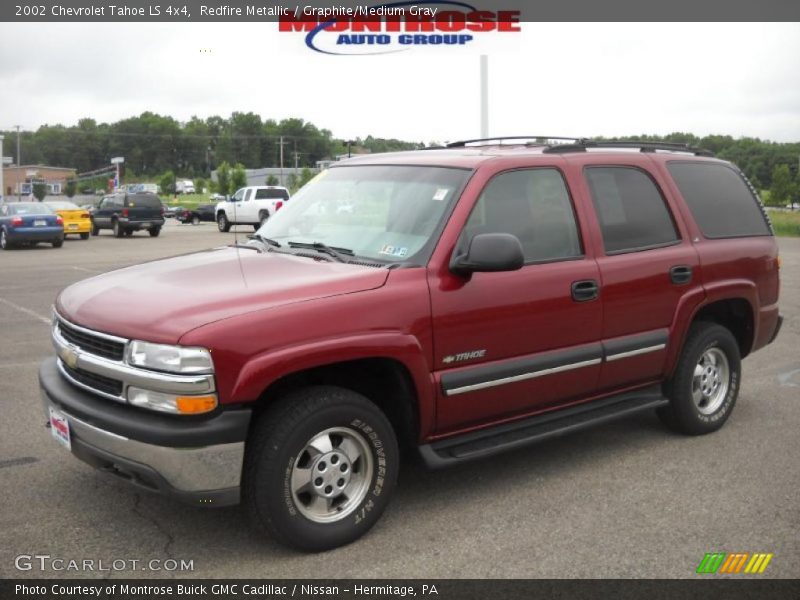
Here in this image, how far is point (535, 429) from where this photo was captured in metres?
4.70

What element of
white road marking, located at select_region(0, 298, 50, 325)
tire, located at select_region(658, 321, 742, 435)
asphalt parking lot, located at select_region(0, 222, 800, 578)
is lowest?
asphalt parking lot, located at select_region(0, 222, 800, 578)

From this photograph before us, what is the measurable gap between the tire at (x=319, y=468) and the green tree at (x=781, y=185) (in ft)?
192

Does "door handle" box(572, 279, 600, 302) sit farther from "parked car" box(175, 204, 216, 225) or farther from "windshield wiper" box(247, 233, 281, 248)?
"parked car" box(175, 204, 216, 225)

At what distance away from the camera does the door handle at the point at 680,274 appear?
210 inches

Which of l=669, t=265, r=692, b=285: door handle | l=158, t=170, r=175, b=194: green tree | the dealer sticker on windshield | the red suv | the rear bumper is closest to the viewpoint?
the red suv

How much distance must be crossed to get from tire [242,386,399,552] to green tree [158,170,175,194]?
93431 mm

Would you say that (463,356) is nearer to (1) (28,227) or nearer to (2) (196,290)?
(2) (196,290)

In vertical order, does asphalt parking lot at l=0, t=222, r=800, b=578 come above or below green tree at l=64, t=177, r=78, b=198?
below

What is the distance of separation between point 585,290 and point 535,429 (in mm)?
846

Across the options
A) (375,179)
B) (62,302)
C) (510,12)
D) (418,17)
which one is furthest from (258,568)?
(418,17)

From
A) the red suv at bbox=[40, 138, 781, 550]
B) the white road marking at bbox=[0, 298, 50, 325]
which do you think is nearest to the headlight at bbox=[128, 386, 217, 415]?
the red suv at bbox=[40, 138, 781, 550]

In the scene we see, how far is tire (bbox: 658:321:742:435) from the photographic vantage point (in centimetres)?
557

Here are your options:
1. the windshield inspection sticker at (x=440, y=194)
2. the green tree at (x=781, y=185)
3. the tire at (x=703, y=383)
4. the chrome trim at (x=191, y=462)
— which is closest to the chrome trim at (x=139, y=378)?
the chrome trim at (x=191, y=462)
